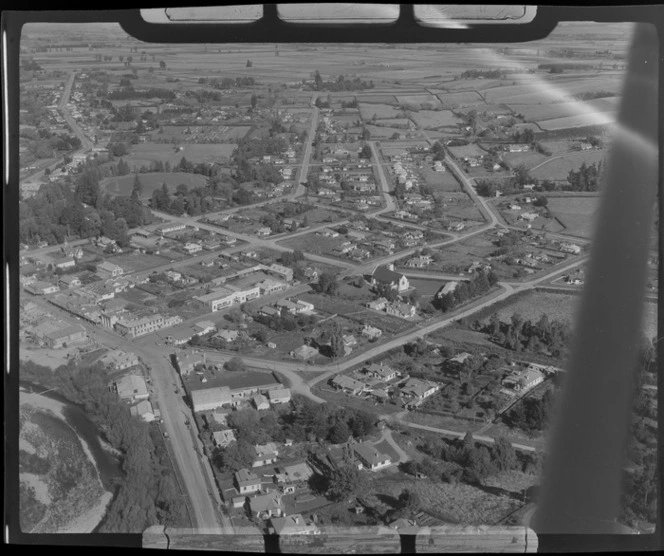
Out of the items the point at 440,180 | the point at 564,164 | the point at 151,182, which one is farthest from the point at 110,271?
the point at 564,164

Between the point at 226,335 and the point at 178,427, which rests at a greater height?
the point at 226,335

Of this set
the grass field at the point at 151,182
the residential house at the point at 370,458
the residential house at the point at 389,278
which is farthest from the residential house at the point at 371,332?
the grass field at the point at 151,182

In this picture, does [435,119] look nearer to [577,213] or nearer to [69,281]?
[577,213]

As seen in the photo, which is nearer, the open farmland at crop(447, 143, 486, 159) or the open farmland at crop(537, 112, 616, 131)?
the open farmland at crop(537, 112, 616, 131)

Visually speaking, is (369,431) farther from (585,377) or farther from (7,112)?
(7,112)

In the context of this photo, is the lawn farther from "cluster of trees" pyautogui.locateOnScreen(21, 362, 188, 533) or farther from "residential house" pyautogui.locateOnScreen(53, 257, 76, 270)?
"cluster of trees" pyautogui.locateOnScreen(21, 362, 188, 533)

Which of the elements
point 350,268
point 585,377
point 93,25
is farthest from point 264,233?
point 585,377

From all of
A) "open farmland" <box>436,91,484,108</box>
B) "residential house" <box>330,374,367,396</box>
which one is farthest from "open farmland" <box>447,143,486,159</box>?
"residential house" <box>330,374,367,396</box>
